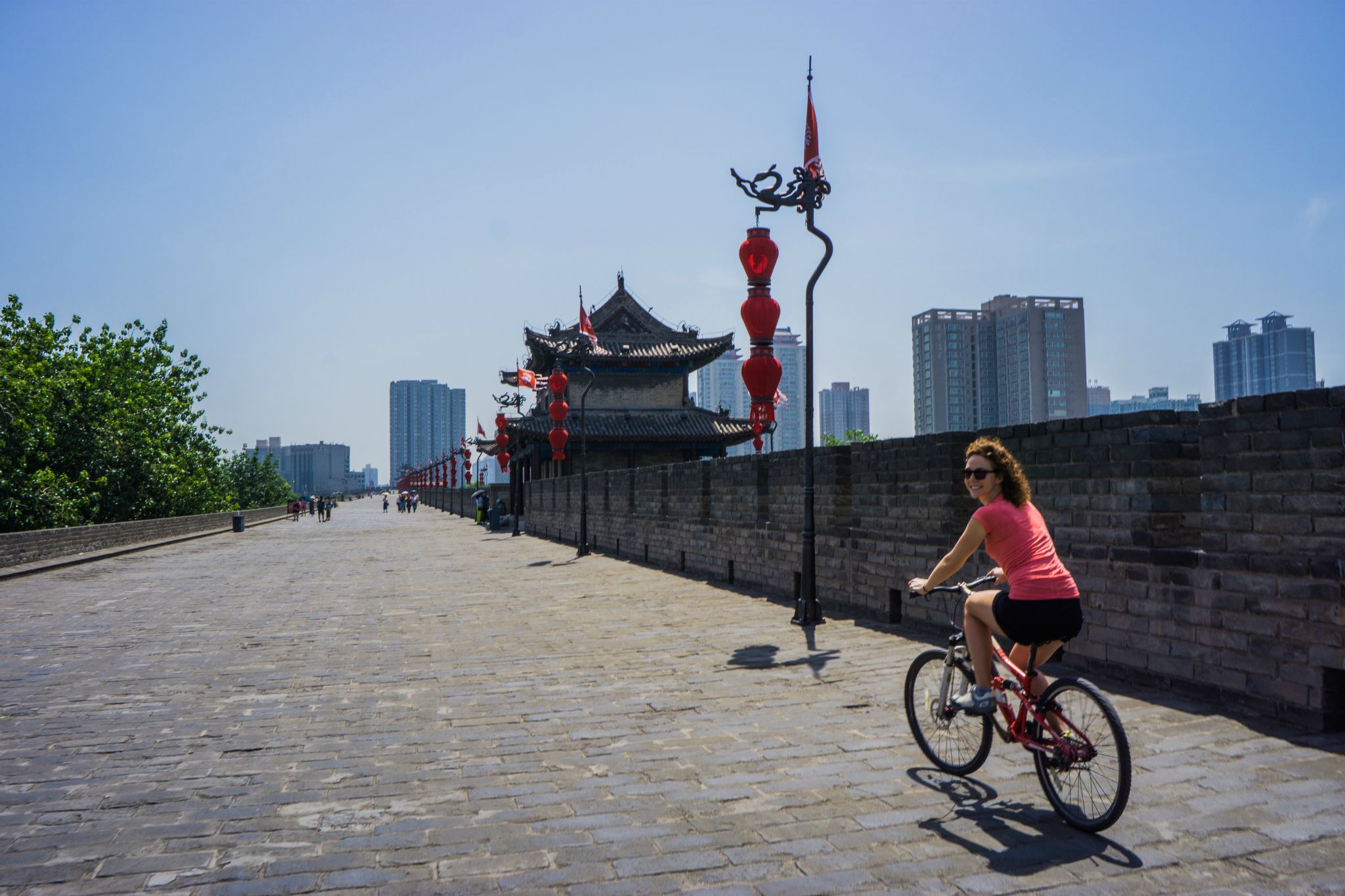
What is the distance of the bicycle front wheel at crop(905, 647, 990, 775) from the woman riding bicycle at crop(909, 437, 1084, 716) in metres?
0.21

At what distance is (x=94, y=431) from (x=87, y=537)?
8.84m

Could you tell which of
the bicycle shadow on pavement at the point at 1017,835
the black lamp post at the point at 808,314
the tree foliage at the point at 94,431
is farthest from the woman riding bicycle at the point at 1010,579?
the tree foliage at the point at 94,431

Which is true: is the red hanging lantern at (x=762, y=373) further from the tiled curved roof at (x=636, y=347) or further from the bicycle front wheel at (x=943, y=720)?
the tiled curved roof at (x=636, y=347)

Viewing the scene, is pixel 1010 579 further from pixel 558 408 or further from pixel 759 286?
pixel 558 408

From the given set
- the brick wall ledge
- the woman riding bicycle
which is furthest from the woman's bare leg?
the brick wall ledge

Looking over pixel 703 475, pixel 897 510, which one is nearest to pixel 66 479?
pixel 703 475

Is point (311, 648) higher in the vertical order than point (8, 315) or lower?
lower

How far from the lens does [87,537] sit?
25.1m

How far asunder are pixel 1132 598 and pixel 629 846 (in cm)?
436

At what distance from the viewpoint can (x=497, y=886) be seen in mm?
3361

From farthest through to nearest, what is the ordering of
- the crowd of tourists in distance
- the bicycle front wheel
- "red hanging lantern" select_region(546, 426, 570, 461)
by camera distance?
the crowd of tourists in distance < "red hanging lantern" select_region(546, 426, 570, 461) < the bicycle front wheel

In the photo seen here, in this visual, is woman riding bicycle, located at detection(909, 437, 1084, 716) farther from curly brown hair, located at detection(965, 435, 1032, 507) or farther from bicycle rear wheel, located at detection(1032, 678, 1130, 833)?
bicycle rear wheel, located at detection(1032, 678, 1130, 833)

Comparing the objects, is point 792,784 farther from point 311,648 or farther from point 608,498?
point 608,498

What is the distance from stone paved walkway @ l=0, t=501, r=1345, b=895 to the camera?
3479mm
